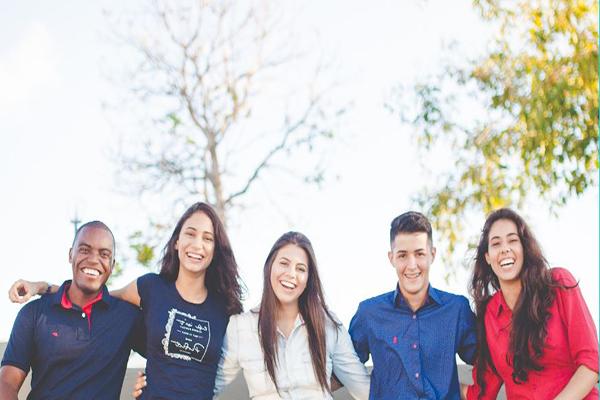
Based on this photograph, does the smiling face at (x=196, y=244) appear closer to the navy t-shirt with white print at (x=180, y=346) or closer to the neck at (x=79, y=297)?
the navy t-shirt with white print at (x=180, y=346)

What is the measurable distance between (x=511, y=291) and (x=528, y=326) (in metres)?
0.18

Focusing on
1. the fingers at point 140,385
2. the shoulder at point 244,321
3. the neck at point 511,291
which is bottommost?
the fingers at point 140,385

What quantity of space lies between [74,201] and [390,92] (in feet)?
11.6

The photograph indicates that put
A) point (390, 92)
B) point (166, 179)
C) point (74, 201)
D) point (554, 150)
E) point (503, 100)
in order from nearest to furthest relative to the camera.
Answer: point (554, 150) < point (503, 100) < point (390, 92) < point (74, 201) < point (166, 179)

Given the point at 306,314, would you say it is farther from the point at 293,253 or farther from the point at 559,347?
the point at 559,347

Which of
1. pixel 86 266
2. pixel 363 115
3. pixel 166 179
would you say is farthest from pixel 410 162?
pixel 86 266

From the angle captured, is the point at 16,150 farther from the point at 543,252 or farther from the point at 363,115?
the point at 543,252

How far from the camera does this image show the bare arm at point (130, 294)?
3736 millimetres

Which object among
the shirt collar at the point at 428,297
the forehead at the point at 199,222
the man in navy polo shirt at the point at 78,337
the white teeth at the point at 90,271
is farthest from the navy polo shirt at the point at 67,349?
the shirt collar at the point at 428,297

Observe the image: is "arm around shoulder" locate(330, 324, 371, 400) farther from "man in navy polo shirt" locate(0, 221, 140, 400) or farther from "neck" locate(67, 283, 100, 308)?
"neck" locate(67, 283, 100, 308)

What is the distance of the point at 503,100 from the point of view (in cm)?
732

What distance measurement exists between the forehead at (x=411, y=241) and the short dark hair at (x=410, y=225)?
2 centimetres

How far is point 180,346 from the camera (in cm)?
354

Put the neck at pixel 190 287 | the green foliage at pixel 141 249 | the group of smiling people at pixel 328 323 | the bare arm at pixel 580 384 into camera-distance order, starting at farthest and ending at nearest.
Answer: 1. the green foliage at pixel 141 249
2. the neck at pixel 190 287
3. the group of smiling people at pixel 328 323
4. the bare arm at pixel 580 384
